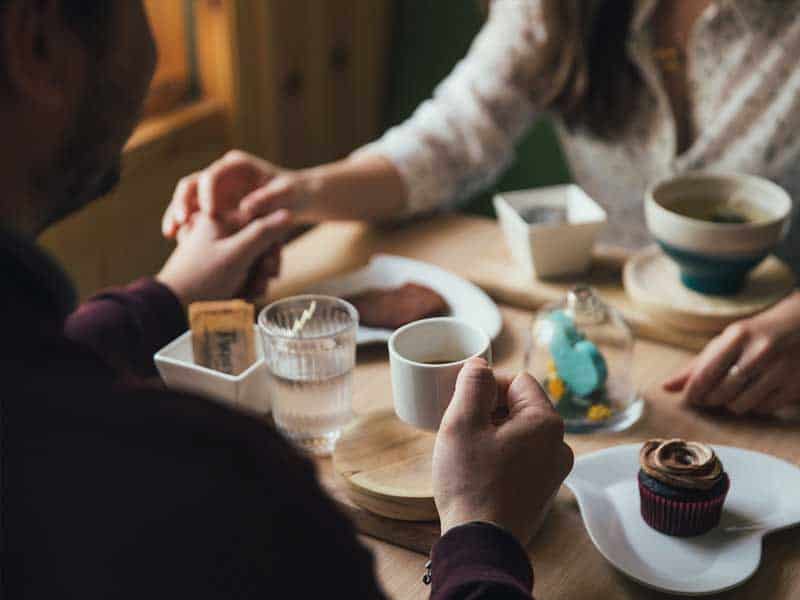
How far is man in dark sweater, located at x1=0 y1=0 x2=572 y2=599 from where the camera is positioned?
595 millimetres

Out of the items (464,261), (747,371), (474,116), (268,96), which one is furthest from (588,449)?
(268,96)

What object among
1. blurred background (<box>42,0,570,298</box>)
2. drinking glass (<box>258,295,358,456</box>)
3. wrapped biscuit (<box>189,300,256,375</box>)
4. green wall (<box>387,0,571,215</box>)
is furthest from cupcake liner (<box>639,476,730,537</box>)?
green wall (<box>387,0,571,215</box>)

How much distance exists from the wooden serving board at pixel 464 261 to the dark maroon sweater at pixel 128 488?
791 mm

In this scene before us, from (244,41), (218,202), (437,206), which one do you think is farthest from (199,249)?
(244,41)

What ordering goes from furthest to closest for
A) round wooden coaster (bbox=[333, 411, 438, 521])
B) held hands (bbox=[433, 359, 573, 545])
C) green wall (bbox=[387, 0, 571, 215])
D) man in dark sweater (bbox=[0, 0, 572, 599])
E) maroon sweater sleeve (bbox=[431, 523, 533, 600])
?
green wall (bbox=[387, 0, 571, 215]) < round wooden coaster (bbox=[333, 411, 438, 521]) < held hands (bbox=[433, 359, 573, 545]) < maroon sweater sleeve (bbox=[431, 523, 533, 600]) < man in dark sweater (bbox=[0, 0, 572, 599])

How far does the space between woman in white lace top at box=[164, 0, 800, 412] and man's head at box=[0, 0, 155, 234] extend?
700 millimetres

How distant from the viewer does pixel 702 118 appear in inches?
68.1

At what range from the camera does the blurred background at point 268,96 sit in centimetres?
216

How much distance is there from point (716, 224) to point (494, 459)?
0.56 meters

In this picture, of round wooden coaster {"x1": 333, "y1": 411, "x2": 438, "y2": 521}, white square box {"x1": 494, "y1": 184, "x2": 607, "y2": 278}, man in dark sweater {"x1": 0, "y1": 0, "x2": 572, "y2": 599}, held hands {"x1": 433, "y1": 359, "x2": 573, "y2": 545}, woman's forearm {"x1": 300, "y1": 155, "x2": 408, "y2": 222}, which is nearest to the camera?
A: man in dark sweater {"x1": 0, "y1": 0, "x2": 572, "y2": 599}

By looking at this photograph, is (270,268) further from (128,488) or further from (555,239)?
(128,488)

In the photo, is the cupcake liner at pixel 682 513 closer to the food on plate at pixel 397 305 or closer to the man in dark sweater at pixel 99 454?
the man in dark sweater at pixel 99 454

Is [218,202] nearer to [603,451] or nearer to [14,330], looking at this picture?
[603,451]

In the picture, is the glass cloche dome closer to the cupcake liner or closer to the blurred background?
the cupcake liner
